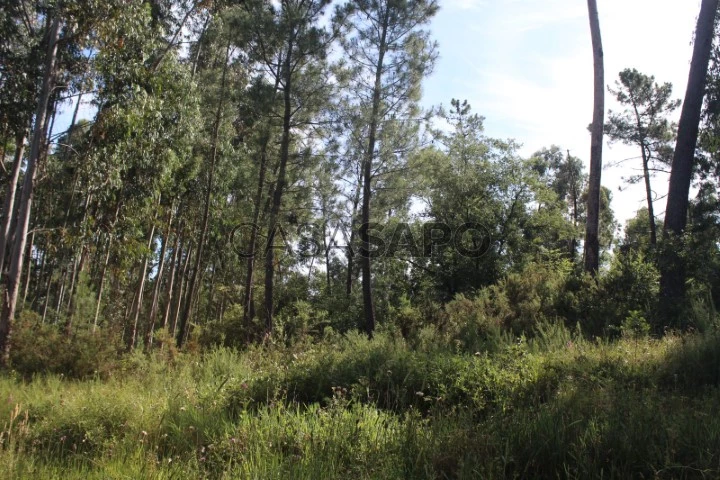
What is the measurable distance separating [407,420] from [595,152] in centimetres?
1078

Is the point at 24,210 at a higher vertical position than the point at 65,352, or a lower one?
higher

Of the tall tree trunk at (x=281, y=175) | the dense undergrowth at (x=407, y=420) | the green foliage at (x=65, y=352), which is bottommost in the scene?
the green foliage at (x=65, y=352)

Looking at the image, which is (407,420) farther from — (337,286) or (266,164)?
(337,286)

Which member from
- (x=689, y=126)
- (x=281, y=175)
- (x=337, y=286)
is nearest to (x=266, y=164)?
(x=281, y=175)

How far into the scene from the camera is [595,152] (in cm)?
1230

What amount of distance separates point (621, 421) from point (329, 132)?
594 inches

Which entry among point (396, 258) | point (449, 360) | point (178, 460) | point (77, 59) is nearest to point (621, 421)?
point (449, 360)

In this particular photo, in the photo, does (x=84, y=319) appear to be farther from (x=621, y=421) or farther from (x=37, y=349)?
(x=621, y=421)

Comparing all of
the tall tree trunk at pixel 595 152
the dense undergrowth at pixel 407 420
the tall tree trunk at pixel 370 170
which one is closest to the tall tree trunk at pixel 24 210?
the dense undergrowth at pixel 407 420

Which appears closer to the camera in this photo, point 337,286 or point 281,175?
point 281,175

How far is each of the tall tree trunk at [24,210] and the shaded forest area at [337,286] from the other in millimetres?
49

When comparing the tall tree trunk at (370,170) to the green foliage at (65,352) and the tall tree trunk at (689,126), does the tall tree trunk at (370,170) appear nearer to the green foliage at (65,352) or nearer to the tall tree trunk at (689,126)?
the green foliage at (65,352)

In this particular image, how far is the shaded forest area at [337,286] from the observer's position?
3.63 m

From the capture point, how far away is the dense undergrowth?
3160 millimetres
